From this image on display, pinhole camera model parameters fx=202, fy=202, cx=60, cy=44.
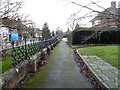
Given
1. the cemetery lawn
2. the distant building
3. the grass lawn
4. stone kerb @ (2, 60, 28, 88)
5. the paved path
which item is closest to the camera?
the distant building

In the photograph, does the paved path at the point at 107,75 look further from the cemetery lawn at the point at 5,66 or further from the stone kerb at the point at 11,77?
the cemetery lawn at the point at 5,66

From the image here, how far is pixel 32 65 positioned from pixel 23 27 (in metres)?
4.42

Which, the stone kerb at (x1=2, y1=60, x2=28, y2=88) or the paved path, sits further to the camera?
the paved path

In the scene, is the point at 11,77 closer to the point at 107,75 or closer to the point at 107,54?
the point at 107,75

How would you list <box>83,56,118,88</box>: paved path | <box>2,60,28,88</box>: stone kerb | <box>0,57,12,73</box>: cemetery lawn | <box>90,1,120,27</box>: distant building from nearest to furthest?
<box>90,1,120,27</box>: distant building
<box>2,60,28,88</box>: stone kerb
<box>83,56,118,88</box>: paved path
<box>0,57,12,73</box>: cemetery lawn

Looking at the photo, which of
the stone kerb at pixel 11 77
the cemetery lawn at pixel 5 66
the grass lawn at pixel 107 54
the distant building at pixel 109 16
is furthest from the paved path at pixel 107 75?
the cemetery lawn at pixel 5 66

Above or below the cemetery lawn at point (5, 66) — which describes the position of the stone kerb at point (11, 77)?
above

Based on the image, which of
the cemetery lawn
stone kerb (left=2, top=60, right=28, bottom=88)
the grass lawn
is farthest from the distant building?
the grass lawn

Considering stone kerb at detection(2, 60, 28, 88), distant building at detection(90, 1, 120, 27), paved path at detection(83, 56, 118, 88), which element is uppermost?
distant building at detection(90, 1, 120, 27)

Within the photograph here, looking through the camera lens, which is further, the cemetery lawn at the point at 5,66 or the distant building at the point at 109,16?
the cemetery lawn at the point at 5,66

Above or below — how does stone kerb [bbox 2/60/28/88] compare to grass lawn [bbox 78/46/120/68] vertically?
above

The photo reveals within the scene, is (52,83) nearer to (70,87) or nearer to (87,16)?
(70,87)

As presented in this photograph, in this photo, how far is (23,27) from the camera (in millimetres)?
13359

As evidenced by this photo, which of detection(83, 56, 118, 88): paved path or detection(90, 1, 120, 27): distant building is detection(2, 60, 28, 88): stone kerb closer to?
detection(83, 56, 118, 88): paved path
